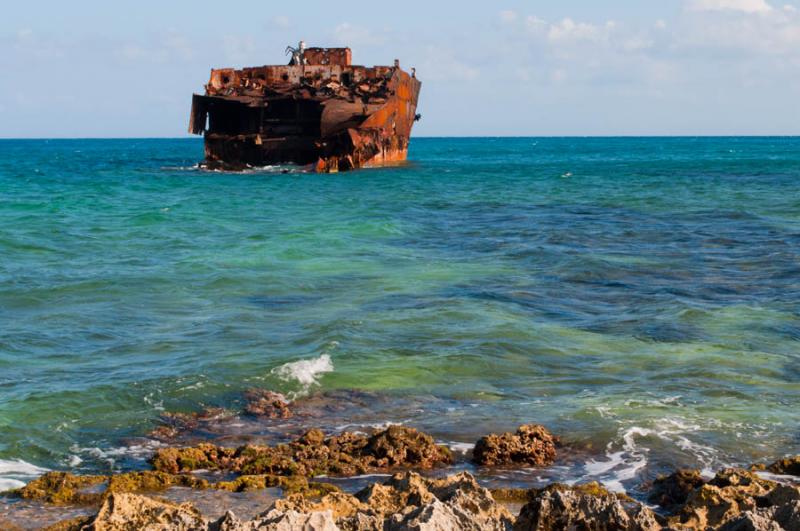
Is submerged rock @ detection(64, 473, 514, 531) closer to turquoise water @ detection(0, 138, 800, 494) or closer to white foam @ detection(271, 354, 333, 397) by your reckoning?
turquoise water @ detection(0, 138, 800, 494)

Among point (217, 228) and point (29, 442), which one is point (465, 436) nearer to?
point (29, 442)

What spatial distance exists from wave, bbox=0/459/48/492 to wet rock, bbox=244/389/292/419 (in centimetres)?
197

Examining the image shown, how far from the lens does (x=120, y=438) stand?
793cm

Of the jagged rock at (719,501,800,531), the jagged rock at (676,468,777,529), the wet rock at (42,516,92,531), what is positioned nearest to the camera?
the jagged rock at (719,501,800,531)

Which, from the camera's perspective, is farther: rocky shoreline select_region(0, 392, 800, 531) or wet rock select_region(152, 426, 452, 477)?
wet rock select_region(152, 426, 452, 477)

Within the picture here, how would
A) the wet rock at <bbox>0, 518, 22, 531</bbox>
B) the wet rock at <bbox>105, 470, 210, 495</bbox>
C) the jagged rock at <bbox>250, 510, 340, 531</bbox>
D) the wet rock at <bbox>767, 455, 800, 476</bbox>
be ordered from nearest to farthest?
1. the jagged rock at <bbox>250, 510, 340, 531</bbox>
2. the wet rock at <bbox>0, 518, 22, 531</bbox>
3. the wet rock at <bbox>105, 470, 210, 495</bbox>
4. the wet rock at <bbox>767, 455, 800, 476</bbox>

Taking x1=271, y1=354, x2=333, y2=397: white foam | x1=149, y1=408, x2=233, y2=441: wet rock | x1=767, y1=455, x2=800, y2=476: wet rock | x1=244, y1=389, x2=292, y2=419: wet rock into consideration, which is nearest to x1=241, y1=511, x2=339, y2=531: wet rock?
x1=149, y1=408, x2=233, y2=441: wet rock

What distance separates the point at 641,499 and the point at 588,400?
2.49 m

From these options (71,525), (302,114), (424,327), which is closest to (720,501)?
(71,525)

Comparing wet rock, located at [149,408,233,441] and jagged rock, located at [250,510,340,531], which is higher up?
jagged rock, located at [250,510,340,531]

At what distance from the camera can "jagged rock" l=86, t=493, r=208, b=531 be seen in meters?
4.68

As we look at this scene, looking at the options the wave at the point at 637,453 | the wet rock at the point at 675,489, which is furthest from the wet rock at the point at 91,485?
the wet rock at the point at 675,489

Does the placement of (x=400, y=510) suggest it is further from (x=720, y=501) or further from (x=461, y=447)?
(x=461, y=447)

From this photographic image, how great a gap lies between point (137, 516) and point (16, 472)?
2710 millimetres
